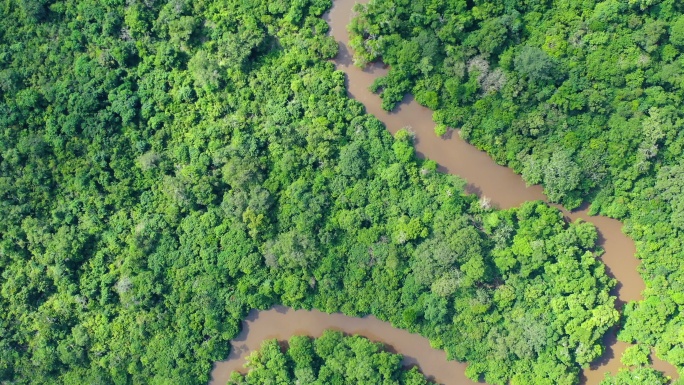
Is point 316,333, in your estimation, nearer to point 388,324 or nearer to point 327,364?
point 327,364

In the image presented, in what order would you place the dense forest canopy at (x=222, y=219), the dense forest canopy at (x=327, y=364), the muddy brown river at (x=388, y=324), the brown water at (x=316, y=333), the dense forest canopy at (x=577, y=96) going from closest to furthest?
the dense forest canopy at (x=327, y=364), the dense forest canopy at (x=577, y=96), the dense forest canopy at (x=222, y=219), the muddy brown river at (x=388, y=324), the brown water at (x=316, y=333)

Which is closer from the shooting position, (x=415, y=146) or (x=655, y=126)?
(x=655, y=126)

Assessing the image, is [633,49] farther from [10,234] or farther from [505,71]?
[10,234]

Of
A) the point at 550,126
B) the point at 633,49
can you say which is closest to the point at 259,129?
the point at 550,126

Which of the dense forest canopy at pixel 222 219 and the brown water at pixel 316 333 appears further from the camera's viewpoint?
the brown water at pixel 316 333

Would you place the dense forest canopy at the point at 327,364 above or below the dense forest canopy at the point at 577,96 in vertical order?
below

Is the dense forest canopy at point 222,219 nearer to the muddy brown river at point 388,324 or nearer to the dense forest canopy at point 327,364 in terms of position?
the muddy brown river at point 388,324

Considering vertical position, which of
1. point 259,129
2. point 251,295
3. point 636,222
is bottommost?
point 251,295

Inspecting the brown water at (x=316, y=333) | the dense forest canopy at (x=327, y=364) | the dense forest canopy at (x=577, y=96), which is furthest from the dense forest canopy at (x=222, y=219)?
the dense forest canopy at (x=327, y=364)
